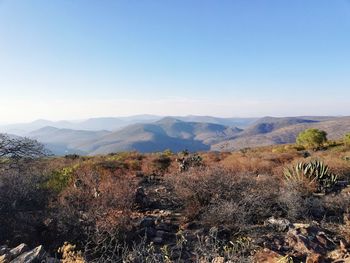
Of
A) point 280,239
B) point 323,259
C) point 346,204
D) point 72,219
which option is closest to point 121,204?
point 72,219

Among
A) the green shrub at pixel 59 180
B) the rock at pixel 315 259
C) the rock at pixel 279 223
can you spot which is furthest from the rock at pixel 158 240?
the green shrub at pixel 59 180

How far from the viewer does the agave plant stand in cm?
977

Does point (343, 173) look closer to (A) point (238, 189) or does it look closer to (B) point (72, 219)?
(A) point (238, 189)

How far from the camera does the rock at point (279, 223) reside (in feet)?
22.6

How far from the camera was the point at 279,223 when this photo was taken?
704 cm

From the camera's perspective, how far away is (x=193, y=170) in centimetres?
903

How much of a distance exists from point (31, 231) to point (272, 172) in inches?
329

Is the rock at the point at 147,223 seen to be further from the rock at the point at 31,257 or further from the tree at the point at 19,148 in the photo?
the tree at the point at 19,148

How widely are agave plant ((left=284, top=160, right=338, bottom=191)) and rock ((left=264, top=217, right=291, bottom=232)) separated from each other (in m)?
2.68

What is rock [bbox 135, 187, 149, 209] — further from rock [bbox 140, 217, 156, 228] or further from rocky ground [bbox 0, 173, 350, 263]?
rock [bbox 140, 217, 156, 228]

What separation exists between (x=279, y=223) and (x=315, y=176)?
360cm

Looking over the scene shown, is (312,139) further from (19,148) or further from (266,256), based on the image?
(266,256)

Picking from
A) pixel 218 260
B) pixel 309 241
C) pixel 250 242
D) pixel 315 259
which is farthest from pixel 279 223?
pixel 218 260

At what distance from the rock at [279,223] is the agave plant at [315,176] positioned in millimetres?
2676
